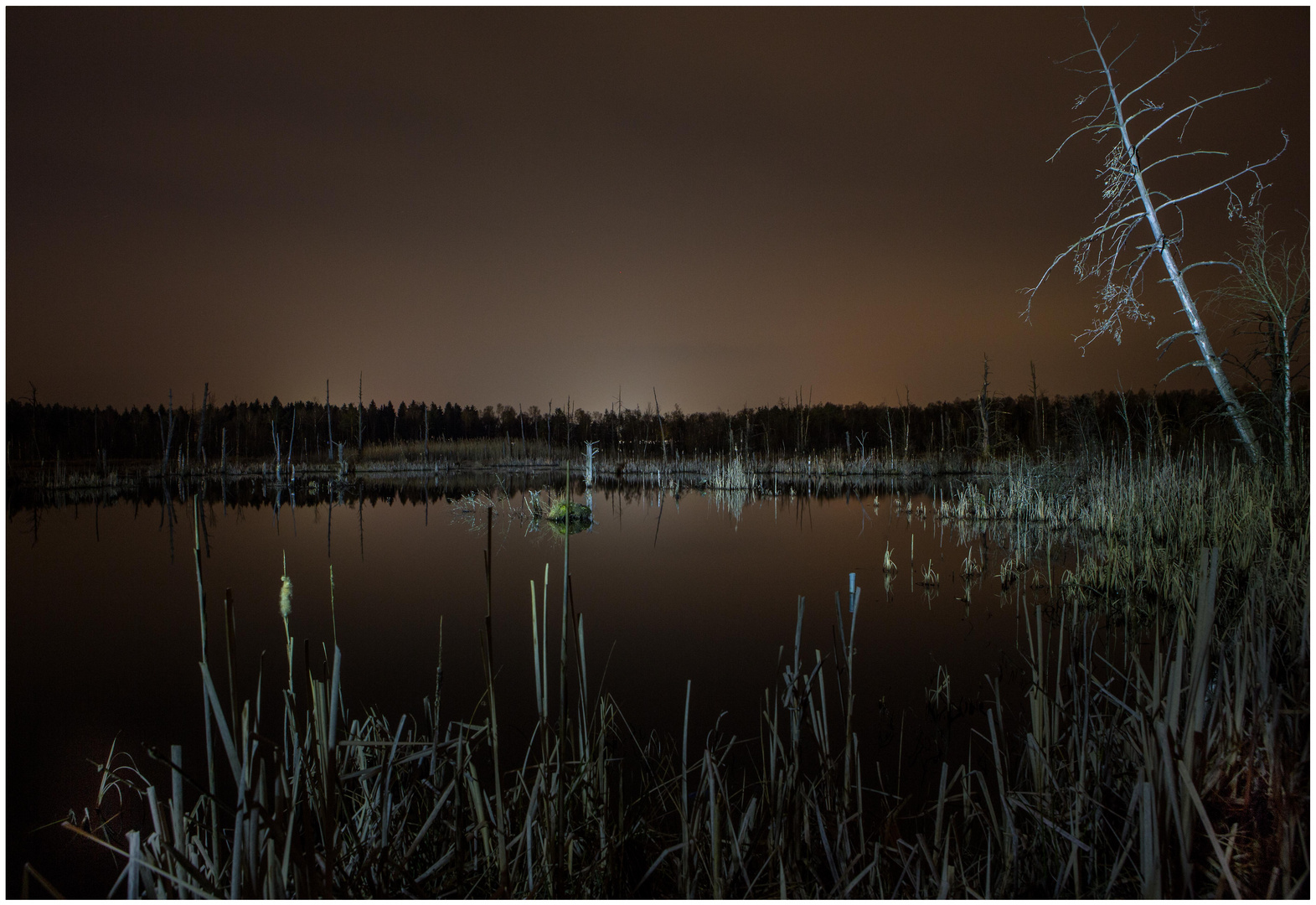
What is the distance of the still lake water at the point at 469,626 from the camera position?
379 cm

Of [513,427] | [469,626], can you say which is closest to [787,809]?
[469,626]

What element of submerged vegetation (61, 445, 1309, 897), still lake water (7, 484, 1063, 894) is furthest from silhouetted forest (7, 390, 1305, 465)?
submerged vegetation (61, 445, 1309, 897)

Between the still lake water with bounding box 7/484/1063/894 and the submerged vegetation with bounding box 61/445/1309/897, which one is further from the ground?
the submerged vegetation with bounding box 61/445/1309/897

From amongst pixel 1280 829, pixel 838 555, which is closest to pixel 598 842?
pixel 1280 829

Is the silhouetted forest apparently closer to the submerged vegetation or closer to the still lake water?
the still lake water

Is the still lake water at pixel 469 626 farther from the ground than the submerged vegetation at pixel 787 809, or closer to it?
closer to it

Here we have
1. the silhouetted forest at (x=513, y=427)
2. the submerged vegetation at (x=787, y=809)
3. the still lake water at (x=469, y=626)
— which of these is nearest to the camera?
the submerged vegetation at (x=787, y=809)

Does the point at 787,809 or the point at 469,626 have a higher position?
the point at 787,809

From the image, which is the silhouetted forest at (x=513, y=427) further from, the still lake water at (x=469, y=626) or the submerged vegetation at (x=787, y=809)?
the submerged vegetation at (x=787, y=809)

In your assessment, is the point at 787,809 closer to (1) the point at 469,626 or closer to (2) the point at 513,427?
(1) the point at 469,626

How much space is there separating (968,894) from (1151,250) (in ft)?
26.0

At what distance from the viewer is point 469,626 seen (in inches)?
238

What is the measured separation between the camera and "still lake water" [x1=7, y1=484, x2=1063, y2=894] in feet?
12.4

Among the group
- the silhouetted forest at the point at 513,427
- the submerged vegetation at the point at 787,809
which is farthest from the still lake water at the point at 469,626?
the silhouetted forest at the point at 513,427
